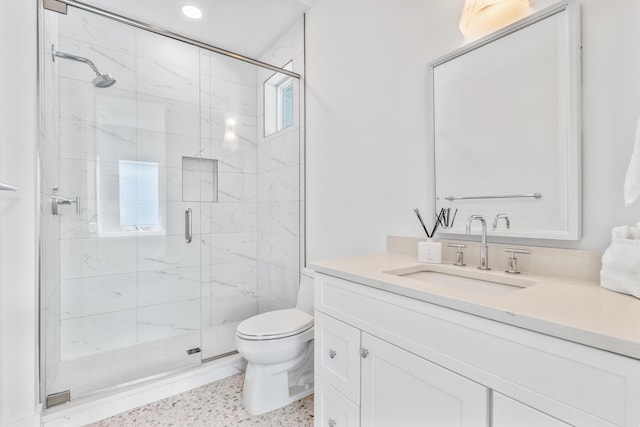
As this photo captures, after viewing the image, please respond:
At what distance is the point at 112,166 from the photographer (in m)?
2.28

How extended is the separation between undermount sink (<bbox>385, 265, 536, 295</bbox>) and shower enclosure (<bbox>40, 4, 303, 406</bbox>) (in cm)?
126

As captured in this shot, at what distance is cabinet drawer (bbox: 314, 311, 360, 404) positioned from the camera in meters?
1.09

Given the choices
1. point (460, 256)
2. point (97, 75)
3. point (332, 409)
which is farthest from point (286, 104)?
point (332, 409)

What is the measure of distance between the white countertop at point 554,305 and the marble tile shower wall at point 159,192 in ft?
5.80

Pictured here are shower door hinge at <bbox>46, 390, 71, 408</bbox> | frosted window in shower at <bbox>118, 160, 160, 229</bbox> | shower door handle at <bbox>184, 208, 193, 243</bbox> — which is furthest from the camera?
shower door handle at <bbox>184, 208, 193, 243</bbox>

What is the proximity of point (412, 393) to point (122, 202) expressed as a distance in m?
2.37

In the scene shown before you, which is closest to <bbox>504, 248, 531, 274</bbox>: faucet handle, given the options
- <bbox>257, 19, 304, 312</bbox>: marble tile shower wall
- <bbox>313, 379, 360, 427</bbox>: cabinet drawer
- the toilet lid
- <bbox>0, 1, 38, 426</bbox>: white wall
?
<bbox>313, 379, 360, 427</bbox>: cabinet drawer

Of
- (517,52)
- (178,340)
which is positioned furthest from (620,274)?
(178,340)

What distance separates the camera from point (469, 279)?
117cm

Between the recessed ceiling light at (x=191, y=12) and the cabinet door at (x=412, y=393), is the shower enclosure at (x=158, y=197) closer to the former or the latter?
the recessed ceiling light at (x=191, y=12)

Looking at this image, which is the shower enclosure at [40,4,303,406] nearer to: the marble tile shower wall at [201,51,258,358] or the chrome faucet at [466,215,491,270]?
the marble tile shower wall at [201,51,258,358]

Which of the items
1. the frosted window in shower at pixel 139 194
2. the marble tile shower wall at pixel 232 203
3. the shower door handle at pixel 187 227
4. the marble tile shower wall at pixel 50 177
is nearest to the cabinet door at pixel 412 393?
the marble tile shower wall at pixel 50 177

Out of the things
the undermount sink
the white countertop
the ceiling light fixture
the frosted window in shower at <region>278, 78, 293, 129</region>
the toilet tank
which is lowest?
the toilet tank

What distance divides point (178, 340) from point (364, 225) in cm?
173
